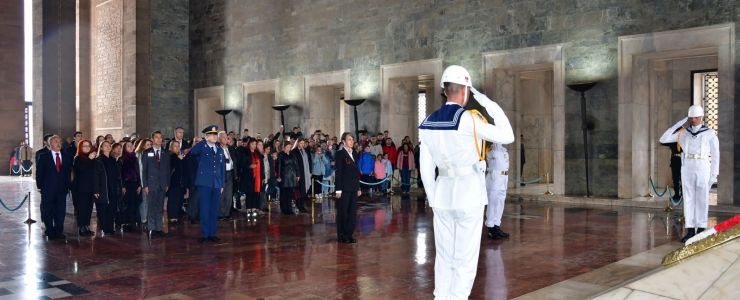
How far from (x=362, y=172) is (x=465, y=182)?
1195 centimetres

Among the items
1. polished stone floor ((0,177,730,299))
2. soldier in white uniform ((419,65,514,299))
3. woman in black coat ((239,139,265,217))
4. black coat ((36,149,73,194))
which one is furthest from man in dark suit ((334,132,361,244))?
soldier in white uniform ((419,65,514,299))

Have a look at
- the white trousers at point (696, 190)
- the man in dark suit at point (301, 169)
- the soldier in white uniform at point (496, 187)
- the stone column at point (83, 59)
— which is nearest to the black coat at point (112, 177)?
the man in dark suit at point (301, 169)

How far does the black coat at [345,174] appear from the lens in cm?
930

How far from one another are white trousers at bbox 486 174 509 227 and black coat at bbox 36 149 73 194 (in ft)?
22.0

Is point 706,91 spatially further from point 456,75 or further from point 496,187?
point 456,75

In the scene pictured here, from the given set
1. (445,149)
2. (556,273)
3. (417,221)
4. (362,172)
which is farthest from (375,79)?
(445,149)

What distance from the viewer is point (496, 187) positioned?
941 centimetres

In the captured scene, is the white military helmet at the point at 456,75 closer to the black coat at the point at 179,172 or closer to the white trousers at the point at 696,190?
the white trousers at the point at 696,190

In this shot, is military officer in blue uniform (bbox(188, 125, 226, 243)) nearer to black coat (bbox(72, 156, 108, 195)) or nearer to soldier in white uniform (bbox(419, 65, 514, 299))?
black coat (bbox(72, 156, 108, 195))

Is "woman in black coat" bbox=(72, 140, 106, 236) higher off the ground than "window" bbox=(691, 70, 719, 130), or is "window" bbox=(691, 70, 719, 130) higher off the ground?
"window" bbox=(691, 70, 719, 130)

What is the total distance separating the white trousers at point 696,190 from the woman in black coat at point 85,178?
892 centimetres

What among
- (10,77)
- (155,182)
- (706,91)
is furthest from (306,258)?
(10,77)

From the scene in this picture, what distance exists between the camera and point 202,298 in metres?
5.94

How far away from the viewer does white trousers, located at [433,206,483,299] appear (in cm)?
457
